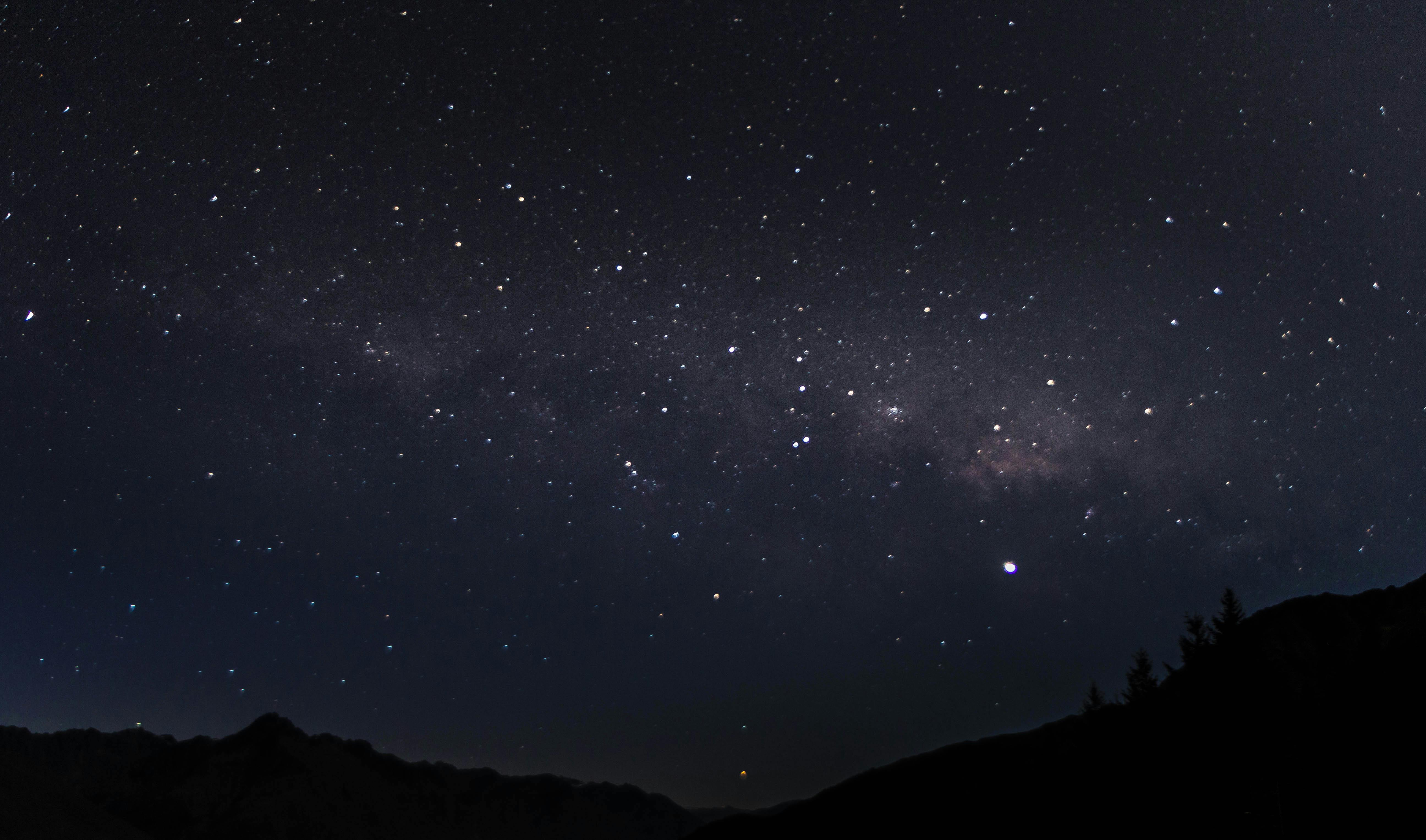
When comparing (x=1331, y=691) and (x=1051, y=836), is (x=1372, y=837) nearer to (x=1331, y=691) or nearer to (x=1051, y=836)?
(x=1331, y=691)

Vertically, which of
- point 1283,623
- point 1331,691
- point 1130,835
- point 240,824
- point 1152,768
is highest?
point 1283,623

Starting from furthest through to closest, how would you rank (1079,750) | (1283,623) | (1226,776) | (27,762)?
(27,762), (1283,623), (1079,750), (1226,776)

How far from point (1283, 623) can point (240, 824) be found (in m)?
238

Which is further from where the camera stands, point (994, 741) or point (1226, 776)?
point (994, 741)

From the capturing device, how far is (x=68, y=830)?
106125 mm

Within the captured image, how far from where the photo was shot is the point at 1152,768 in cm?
3306

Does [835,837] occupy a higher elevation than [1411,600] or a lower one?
lower

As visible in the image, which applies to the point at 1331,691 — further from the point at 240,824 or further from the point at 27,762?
the point at 240,824

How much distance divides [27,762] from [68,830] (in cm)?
1816

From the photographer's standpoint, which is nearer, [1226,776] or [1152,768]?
[1226,776]

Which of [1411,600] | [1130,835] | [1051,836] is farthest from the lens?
[1411,600]

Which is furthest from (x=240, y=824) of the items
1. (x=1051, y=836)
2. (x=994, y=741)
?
(x=1051, y=836)

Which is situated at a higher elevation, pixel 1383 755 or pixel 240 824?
pixel 1383 755

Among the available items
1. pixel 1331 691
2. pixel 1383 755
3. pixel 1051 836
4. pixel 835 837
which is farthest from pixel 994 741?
pixel 1383 755
